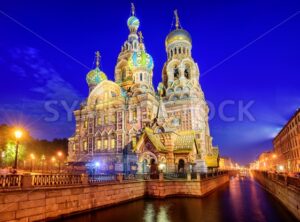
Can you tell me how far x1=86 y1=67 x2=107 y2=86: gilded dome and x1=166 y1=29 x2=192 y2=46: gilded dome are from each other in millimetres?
17988

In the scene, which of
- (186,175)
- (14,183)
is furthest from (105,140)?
(14,183)

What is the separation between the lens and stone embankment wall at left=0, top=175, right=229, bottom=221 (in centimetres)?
1223

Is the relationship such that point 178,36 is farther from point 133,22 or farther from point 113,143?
point 113,143

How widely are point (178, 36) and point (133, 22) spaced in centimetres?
1405

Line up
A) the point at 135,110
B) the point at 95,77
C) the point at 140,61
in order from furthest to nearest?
the point at 95,77
the point at 140,61
the point at 135,110

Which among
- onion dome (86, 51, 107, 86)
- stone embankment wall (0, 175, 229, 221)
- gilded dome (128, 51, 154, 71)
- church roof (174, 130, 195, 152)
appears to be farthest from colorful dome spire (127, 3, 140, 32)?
stone embankment wall (0, 175, 229, 221)

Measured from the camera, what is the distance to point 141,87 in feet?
156

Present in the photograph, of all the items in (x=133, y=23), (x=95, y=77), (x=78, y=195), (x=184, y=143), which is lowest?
(x=78, y=195)

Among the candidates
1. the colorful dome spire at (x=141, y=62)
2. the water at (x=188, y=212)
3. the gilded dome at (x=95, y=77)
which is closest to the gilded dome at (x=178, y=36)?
the colorful dome spire at (x=141, y=62)

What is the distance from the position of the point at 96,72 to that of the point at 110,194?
140 ft

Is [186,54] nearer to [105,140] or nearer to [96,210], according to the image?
[105,140]

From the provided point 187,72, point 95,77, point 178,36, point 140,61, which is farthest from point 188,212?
point 178,36

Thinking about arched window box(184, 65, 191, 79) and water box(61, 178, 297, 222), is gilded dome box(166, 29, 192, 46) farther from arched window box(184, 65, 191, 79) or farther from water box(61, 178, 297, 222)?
water box(61, 178, 297, 222)

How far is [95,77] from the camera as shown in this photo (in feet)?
188
